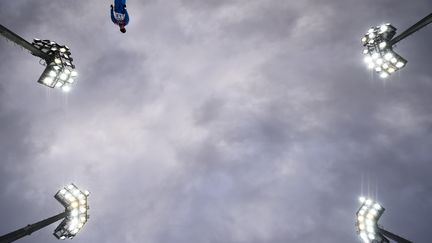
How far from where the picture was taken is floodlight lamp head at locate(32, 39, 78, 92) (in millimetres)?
14515

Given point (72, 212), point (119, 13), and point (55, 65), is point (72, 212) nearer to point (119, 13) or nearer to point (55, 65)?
point (55, 65)

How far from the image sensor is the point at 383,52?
1828 cm

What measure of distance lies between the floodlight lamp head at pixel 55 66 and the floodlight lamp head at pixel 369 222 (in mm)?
22078

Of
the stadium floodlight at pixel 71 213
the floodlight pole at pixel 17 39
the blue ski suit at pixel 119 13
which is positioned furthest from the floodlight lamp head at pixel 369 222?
the floodlight pole at pixel 17 39

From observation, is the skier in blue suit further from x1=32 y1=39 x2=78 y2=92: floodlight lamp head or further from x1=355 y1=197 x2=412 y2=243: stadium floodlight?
x1=355 y1=197 x2=412 y2=243: stadium floodlight

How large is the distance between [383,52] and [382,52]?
59 mm

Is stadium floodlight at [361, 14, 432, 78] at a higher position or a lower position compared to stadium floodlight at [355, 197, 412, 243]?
higher

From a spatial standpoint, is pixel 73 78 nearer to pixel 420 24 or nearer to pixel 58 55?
pixel 58 55

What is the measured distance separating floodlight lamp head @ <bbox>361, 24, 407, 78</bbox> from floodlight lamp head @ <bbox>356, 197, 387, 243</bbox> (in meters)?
9.52

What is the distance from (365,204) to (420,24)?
13.4m

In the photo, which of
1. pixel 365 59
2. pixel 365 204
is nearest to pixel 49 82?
pixel 365 59

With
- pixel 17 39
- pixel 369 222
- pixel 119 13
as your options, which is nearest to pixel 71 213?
pixel 17 39

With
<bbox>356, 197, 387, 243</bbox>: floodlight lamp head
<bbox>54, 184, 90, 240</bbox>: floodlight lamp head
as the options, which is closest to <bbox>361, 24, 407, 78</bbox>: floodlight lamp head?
<bbox>356, 197, 387, 243</bbox>: floodlight lamp head

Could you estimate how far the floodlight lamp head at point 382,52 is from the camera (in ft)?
58.6
